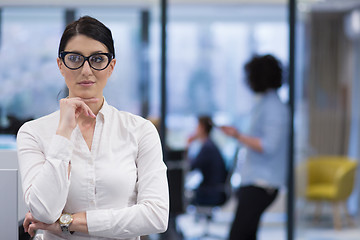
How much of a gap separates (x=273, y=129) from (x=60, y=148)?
2084 millimetres

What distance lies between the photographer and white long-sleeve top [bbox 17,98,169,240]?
1429mm

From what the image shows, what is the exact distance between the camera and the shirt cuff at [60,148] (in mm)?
1433

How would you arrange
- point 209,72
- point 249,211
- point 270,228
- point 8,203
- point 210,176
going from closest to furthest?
1. point 8,203
2. point 249,211
3. point 210,176
4. point 270,228
5. point 209,72

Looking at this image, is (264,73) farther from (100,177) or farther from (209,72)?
(209,72)

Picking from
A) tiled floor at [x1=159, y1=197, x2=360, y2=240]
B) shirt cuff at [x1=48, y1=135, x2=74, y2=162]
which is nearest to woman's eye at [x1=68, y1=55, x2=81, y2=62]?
shirt cuff at [x1=48, y1=135, x2=74, y2=162]

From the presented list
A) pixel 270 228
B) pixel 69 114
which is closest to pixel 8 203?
pixel 69 114

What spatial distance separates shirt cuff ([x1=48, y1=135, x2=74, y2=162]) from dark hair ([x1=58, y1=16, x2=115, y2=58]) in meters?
0.29

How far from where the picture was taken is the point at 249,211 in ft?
10.4

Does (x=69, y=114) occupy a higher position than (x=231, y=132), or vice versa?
(x=69, y=114)

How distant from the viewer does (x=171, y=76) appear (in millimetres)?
6883

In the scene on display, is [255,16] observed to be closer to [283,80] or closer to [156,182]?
[283,80]

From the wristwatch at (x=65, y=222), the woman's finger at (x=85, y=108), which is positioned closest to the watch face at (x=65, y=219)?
the wristwatch at (x=65, y=222)

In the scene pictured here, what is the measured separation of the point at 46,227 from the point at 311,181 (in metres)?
5.11

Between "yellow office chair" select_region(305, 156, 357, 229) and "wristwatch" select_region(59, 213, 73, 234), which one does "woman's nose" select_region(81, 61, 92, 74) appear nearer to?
"wristwatch" select_region(59, 213, 73, 234)
